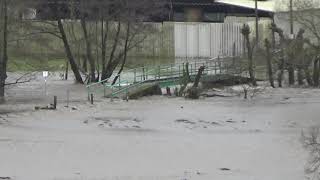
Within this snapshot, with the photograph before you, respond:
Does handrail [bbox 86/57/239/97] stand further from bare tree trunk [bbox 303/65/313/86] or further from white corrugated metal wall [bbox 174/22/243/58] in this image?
white corrugated metal wall [bbox 174/22/243/58]

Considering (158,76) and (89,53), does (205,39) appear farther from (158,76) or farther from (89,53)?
(158,76)

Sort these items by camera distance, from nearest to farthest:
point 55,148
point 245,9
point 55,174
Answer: point 55,174 → point 55,148 → point 245,9

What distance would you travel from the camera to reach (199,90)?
43438mm

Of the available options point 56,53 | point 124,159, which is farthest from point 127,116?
point 56,53

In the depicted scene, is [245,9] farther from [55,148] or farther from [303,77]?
[55,148]

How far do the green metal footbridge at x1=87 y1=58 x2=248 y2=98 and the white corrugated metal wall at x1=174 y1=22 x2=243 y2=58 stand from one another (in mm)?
19646

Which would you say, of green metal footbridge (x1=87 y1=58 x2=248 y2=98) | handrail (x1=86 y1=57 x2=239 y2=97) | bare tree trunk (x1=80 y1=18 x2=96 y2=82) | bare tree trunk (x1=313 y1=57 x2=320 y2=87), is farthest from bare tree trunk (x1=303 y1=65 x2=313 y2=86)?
bare tree trunk (x1=80 y1=18 x2=96 y2=82)

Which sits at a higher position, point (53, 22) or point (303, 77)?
point (53, 22)

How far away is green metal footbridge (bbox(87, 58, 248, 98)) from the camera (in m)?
42.1

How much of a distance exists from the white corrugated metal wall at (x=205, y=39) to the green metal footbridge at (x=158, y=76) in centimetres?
1965

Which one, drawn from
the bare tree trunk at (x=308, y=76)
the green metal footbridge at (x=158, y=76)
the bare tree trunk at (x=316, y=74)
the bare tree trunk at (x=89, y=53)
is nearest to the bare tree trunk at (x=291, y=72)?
the bare tree trunk at (x=308, y=76)

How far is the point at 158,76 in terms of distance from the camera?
157ft

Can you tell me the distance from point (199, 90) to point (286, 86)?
10024 millimetres

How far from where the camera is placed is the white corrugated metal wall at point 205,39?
247 feet
